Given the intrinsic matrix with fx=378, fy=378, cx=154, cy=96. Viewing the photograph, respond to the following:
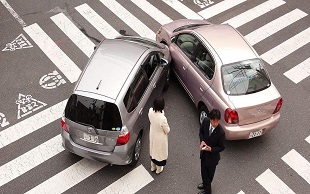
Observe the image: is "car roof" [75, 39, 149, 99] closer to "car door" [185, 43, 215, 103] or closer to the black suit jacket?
"car door" [185, 43, 215, 103]

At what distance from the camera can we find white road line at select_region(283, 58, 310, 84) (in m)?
9.88

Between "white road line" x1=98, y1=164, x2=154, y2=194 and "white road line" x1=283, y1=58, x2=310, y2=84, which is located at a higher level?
"white road line" x1=283, y1=58, x2=310, y2=84

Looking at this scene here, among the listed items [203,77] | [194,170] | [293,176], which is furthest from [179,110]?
[293,176]

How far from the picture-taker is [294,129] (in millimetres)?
8531

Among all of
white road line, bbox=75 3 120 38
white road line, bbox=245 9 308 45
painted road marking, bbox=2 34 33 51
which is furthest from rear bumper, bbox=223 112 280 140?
painted road marking, bbox=2 34 33 51

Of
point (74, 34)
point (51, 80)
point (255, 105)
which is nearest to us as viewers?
point (255, 105)

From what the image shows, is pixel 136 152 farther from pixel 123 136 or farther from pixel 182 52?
pixel 182 52

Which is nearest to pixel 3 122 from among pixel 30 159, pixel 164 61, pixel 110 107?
pixel 30 159

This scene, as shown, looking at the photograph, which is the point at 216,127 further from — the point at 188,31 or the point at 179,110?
the point at 188,31

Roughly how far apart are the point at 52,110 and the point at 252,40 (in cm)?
615

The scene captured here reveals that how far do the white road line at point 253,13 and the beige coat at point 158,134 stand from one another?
6.32 meters

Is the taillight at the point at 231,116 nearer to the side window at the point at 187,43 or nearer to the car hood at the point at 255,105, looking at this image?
the car hood at the point at 255,105

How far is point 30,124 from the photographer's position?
8.52 m

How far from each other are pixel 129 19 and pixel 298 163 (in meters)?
6.77
